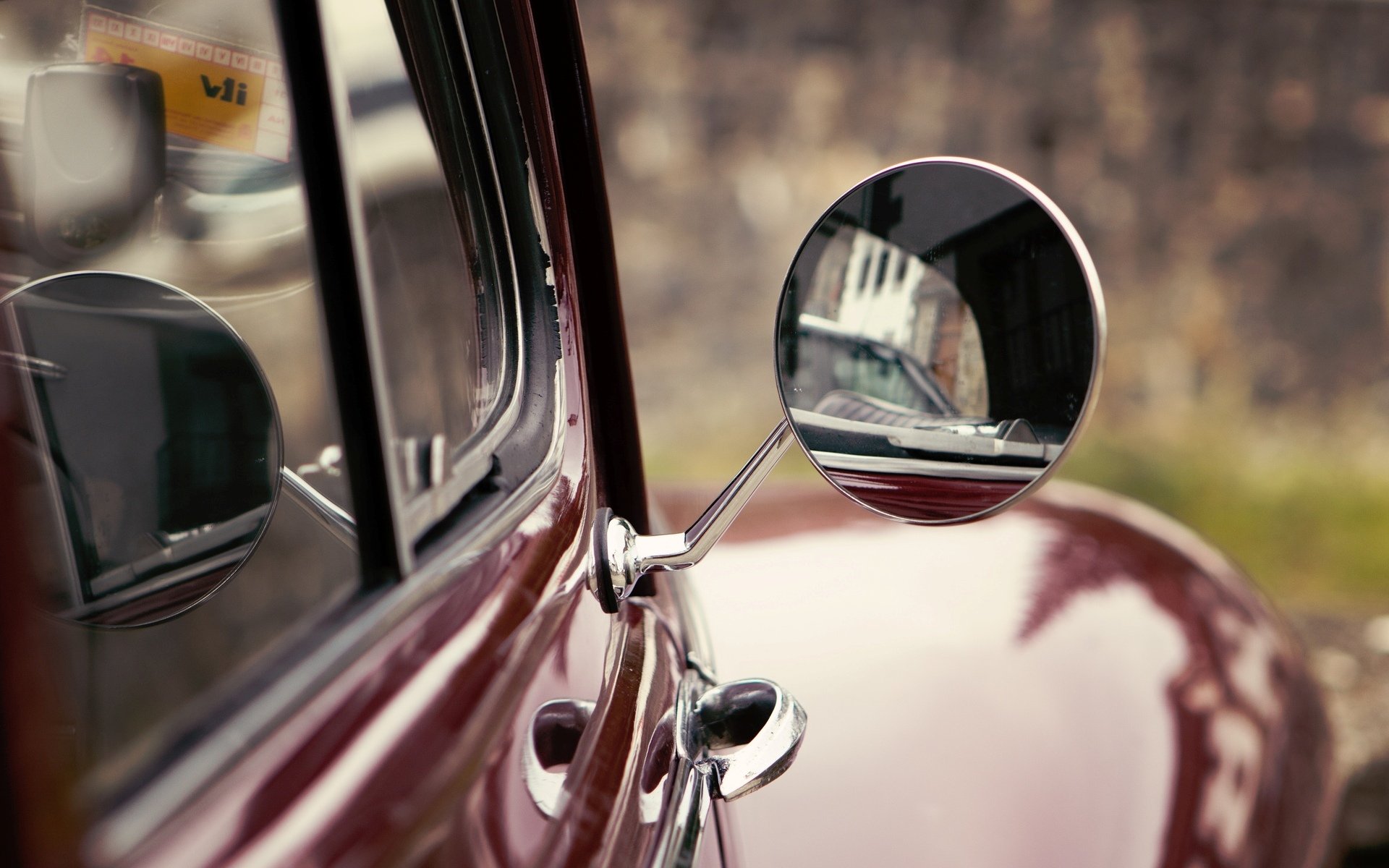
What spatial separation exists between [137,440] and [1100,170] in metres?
6.68

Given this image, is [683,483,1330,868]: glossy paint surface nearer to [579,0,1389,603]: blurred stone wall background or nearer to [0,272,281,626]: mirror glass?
[0,272,281,626]: mirror glass

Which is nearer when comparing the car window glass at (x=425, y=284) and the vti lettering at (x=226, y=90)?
the car window glass at (x=425, y=284)

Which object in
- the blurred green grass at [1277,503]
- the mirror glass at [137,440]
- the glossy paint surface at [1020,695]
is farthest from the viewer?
the blurred green grass at [1277,503]

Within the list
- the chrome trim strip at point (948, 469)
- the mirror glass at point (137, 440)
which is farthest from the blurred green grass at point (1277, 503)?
the mirror glass at point (137, 440)

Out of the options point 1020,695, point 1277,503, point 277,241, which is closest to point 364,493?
point 277,241

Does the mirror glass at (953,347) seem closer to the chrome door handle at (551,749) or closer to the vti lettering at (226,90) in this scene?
the chrome door handle at (551,749)

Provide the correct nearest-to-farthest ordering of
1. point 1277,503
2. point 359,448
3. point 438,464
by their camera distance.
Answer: point 359,448 < point 438,464 < point 1277,503

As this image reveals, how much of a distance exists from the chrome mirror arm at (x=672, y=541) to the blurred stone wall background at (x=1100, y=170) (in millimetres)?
5557

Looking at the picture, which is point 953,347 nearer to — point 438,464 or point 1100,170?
point 438,464

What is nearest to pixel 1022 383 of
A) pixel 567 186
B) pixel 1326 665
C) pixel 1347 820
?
pixel 567 186

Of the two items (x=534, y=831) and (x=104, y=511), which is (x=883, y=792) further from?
(x=104, y=511)

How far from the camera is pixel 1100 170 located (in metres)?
6.82

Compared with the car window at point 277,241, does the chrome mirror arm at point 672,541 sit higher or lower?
lower

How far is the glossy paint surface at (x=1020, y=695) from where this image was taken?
4.49 ft
